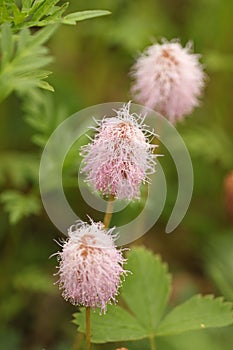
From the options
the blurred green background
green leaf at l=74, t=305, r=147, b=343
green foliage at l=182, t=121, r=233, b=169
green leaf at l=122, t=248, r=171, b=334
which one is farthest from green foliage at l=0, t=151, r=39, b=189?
green leaf at l=74, t=305, r=147, b=343

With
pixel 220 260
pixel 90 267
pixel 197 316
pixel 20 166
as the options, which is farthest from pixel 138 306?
pixel 20 166

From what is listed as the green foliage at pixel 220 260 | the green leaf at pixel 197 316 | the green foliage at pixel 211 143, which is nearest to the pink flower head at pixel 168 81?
the green leaf at pixel 197 316

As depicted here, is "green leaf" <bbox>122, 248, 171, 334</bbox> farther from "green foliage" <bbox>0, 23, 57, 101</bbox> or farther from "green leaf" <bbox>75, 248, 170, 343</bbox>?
"green foliage" <bbox>0, 23, 57, 101</bbox>

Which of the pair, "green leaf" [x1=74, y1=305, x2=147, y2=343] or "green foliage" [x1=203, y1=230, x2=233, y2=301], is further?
"green foliage" [x1=203, y1=230, x2=233, y2=301]

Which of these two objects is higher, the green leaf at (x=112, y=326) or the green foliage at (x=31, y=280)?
the green foliage at (x=31, y=280)

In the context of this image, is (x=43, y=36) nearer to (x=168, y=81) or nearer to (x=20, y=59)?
(x=20, y=59)

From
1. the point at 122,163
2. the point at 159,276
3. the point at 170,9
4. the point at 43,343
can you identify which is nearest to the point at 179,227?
the point at 43,343

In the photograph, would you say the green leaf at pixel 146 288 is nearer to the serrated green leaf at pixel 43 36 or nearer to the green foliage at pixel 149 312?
the green foliage at pixel 149 312

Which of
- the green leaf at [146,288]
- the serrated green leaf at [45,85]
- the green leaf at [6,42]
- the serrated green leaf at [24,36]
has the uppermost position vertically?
the serrated green leaf at [24,36]

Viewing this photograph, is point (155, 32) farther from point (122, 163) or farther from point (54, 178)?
point (122, 163)
